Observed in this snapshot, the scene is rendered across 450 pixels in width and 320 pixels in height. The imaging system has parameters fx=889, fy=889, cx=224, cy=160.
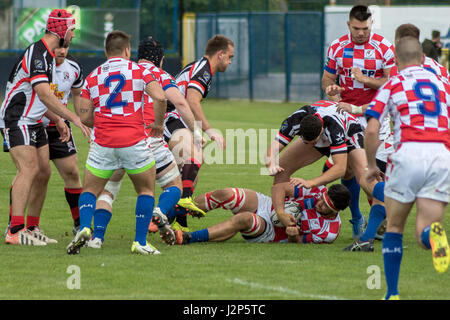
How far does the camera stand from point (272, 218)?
28.8 ft

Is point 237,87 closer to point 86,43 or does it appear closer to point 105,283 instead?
point 86,43

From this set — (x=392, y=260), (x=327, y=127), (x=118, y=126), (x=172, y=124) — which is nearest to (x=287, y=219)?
(x=327, y=127)

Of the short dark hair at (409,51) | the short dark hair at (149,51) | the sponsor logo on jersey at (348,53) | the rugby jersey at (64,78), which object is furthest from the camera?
the sponsor logo on jersey at (348,53)

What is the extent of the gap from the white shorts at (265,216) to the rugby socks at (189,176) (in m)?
0.81

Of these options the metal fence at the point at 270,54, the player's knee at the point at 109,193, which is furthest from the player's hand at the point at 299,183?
the metal fence at the point at 270,54

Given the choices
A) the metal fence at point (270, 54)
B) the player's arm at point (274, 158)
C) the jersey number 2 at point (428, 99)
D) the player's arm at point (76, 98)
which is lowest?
the metal fence at point (270, 54)

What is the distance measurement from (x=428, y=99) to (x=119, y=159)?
9.47 ft

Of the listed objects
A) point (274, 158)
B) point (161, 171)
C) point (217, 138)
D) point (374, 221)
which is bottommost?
point (374, 221)

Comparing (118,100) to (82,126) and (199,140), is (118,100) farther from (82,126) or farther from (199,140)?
(199,140)

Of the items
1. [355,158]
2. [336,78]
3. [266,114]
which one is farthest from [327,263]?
[266,114]

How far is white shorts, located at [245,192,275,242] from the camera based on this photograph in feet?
28.8

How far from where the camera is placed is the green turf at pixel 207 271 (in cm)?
655

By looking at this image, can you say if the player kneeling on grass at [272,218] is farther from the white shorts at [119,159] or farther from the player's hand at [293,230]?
the white shorts at [119,159]
